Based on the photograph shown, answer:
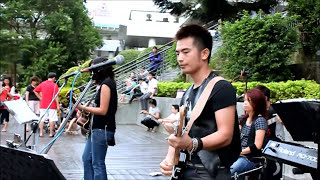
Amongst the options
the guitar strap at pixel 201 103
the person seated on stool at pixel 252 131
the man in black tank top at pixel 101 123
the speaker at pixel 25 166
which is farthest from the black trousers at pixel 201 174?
the man in black tank top at pixel 101 123

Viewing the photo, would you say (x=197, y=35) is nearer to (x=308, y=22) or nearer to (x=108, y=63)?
(x=108, y=63)

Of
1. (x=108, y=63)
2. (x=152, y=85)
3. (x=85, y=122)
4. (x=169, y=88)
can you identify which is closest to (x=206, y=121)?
(x=108, y=63)

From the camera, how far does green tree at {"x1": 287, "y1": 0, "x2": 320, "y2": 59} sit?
11.3 meters

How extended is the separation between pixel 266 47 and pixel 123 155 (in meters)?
4.51

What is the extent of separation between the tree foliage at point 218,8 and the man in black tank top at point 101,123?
12.6 meters

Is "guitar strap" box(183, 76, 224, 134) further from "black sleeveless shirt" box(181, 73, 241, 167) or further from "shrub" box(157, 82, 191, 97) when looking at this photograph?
"shrub" box(157, 82, 191, 97)

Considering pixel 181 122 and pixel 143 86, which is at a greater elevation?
pixel 181 122

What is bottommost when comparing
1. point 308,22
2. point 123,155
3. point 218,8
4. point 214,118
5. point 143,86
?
point 123,155

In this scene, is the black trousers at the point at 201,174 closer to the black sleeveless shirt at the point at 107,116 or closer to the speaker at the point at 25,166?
the speaker at the point at 25,166

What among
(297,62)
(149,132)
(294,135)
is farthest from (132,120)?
(294,135)

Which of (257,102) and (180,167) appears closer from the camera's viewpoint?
(180,167)

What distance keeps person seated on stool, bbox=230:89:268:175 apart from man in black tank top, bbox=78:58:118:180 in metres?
1.40

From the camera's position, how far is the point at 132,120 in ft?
57.4

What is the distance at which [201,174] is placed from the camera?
104 inches
